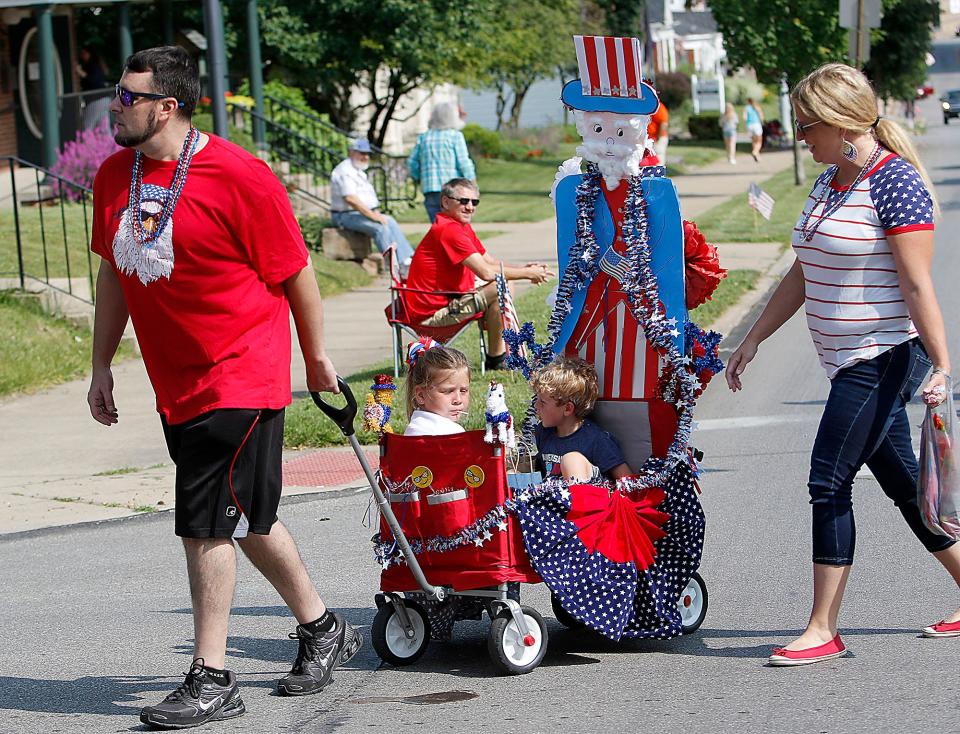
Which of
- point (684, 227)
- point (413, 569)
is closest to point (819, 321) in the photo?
point (684, 227)

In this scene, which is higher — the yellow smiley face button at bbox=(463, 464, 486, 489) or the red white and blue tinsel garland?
the red white and blue tinsel garland

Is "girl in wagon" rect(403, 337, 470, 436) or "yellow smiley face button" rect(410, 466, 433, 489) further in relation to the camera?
"girl in wagon" rect(403, 337, 470, 436)

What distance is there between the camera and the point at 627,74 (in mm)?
5199

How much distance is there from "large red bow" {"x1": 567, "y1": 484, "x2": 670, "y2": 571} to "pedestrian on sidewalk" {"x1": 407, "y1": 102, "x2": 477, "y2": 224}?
10.5 metres

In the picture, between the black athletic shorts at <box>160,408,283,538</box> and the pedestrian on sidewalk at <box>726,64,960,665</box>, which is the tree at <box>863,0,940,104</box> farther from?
the black athletic shorts at <box>160,408,283,538</box>

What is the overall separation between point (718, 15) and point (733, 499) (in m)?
24.0

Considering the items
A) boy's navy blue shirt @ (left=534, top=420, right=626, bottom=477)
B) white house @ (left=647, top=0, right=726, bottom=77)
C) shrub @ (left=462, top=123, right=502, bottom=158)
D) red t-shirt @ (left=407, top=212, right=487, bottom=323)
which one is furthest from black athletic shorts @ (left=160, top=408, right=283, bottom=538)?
white house @ (left=647, top=0, right=726, bottom=77)

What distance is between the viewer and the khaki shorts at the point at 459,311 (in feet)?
34.8

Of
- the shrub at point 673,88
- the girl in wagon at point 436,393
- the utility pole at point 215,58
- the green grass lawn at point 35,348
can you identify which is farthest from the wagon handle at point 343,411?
the shrub at point 673,88

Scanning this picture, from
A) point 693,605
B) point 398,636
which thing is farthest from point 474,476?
point 693,605

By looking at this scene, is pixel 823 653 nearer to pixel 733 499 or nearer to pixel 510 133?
pixel 733 499

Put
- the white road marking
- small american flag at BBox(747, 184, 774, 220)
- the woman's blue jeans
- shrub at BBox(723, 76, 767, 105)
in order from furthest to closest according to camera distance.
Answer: shrub at BBox(723, 76, 767, 105) < small american flag at BBox(747, 184, 774, 220) < the white road marking < the woman's blue jeans

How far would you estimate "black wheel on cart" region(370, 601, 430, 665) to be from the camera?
5.07 meters

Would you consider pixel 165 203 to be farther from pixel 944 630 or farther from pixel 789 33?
pixel 789 33
